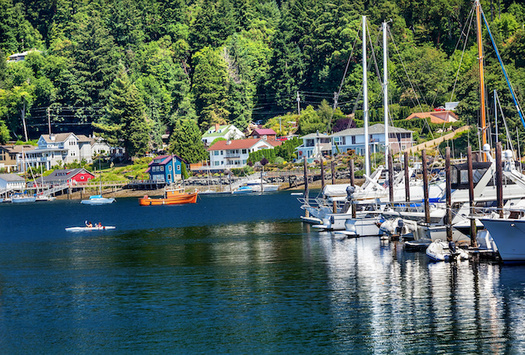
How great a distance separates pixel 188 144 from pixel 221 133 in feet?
36.9

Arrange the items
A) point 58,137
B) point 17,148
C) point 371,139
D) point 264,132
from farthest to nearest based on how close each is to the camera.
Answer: point 17,148, point 58,137, point 264,132, point 371,139

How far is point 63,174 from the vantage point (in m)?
157

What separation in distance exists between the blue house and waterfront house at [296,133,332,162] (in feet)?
79.3

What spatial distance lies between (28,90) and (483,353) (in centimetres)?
16893

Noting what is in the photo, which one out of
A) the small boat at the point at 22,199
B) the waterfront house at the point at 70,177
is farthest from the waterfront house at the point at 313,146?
the small boat at the point at 22,199

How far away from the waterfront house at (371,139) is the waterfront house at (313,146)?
173 centimetres

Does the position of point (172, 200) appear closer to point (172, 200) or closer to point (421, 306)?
point (172, 200)

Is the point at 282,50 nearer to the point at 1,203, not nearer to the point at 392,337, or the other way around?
the point at 1,203

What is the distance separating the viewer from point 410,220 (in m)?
54.6

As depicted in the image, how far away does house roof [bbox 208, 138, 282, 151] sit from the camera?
499ft

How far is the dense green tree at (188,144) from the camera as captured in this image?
15362cm

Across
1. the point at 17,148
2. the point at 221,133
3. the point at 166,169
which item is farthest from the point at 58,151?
the point at 221,133

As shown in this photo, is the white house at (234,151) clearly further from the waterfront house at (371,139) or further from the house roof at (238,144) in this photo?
the waterfront house at (371,139)

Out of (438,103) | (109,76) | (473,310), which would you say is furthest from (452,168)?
(109,76)
